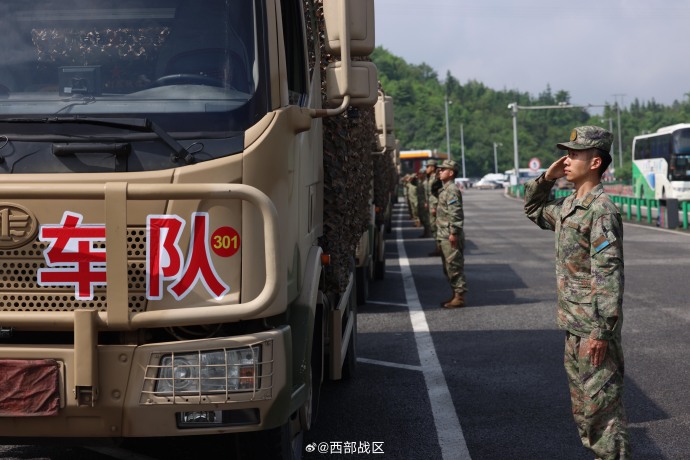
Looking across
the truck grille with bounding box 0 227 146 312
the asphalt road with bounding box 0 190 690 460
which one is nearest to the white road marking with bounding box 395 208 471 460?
the asphalt road with bounding box 0 190 690 460

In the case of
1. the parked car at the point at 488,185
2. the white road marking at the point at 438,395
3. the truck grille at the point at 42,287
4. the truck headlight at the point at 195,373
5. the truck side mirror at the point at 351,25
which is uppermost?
the parked car at the point at 488,185

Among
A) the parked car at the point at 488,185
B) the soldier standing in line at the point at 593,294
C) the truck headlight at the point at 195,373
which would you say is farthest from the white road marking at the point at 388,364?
the parked car at the point at 488,185

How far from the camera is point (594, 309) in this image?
208 inches

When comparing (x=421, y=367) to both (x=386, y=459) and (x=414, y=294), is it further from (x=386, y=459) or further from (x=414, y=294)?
(x=414, y=294)

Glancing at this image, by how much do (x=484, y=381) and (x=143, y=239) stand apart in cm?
467

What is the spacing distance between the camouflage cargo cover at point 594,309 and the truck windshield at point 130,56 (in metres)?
1.81

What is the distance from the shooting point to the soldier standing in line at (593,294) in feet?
17.3

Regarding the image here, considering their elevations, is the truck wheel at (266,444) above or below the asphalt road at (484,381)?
above

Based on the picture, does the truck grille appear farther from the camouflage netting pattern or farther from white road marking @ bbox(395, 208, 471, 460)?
white road marking @ bbox(395, 208, 471, 460)

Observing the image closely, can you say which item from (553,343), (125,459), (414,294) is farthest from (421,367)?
(414,294)

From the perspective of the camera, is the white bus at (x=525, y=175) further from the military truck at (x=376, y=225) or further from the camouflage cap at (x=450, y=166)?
the camouflage cap at (x=450, y=166)

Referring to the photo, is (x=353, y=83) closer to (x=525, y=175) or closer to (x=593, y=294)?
(x=593, y=294)

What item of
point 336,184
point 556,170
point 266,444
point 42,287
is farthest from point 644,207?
point 42,287

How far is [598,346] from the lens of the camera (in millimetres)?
5277
